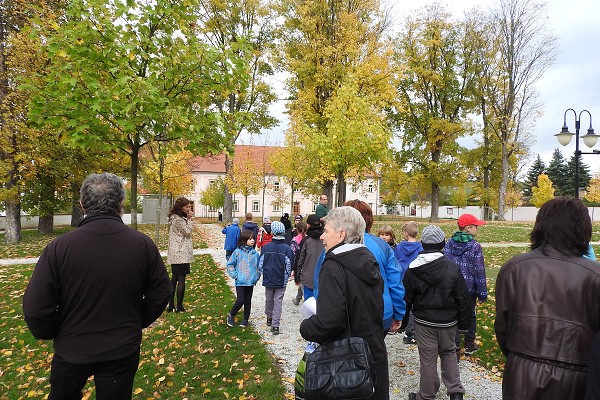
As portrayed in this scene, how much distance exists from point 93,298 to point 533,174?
237 ft

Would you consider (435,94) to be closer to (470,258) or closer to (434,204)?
(434,204)

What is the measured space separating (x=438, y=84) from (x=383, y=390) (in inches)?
1299

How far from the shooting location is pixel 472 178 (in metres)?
45.1

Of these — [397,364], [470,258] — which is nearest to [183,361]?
[397,364]

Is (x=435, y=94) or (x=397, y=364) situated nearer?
(x=397, y=364)

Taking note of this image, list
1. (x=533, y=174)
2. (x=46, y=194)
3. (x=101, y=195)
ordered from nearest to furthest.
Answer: (x=101, y=195) < (x=46, y=194) < (x=533, y=174)

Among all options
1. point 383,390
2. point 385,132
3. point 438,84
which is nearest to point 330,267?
point 383,390

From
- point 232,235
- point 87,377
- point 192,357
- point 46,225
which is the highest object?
point 232,235

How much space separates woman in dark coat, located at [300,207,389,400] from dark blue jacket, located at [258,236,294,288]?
367 centimetres

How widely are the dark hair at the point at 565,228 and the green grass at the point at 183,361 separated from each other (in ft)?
10.3

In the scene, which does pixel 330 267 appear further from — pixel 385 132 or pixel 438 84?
pixel 438 84

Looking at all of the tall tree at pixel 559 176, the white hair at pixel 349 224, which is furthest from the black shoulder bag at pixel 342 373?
the tall tree at pixel 559 176

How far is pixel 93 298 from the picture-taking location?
93.6 inches

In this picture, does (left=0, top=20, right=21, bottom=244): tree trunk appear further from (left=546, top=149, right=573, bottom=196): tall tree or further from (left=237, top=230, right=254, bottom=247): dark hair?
(left=546, top=149, right=573, bottom=196): tall tree
